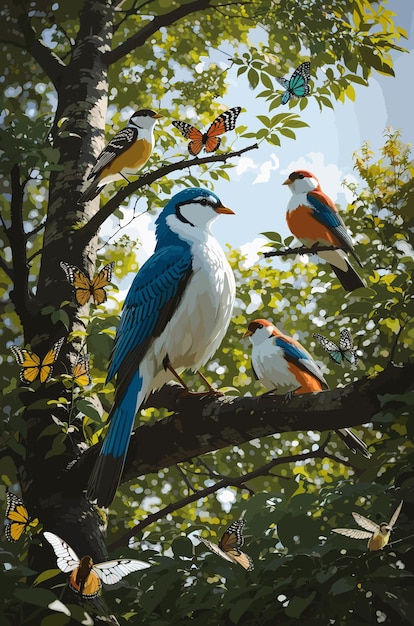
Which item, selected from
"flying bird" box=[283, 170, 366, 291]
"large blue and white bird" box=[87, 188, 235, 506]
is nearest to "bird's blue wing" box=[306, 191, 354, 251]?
"flying bird" box=[283, 170, 366, 291]

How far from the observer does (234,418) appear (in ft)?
7.07

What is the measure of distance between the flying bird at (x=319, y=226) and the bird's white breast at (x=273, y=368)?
427 mm

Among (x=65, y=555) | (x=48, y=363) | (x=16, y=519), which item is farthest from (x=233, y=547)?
(x=48, y=363)

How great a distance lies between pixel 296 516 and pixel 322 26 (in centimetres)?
243

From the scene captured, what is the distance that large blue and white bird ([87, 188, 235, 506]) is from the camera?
2.28m

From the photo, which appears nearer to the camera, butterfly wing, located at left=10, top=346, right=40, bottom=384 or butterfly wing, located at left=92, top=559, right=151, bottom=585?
butterfly wing, located at left=92, top=559, right=151, bottom=585

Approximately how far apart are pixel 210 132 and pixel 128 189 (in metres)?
0.39

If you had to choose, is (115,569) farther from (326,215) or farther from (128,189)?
(326,215)

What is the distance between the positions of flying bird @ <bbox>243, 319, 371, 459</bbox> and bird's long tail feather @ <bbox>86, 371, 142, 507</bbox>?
0.72 metres

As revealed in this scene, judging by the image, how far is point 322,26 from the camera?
352 cm

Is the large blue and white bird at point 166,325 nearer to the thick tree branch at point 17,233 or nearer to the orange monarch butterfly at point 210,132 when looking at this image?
the thick tree branch at point 17,233

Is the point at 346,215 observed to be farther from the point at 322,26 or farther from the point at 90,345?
the point at 90,345

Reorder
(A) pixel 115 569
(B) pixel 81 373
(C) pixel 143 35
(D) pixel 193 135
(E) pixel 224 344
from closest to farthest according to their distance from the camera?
1. (A) pixel 115 569
2. (B) pixel 81 373
3. (D) pixel 193 135
4. (C) pixel 143 35
5. (E) pixel 224 344

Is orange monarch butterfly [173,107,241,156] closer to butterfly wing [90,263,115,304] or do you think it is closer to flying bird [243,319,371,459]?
butterfly wing [90,263,115,304]
